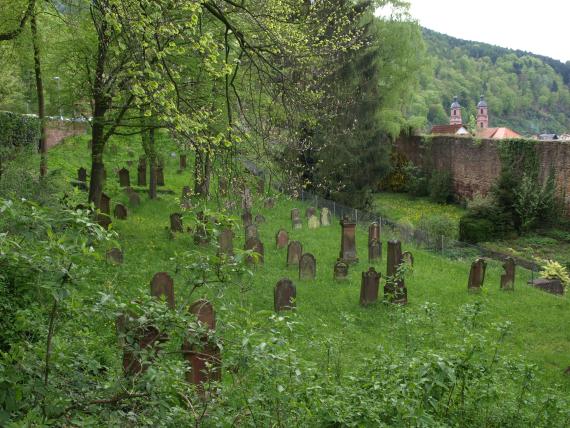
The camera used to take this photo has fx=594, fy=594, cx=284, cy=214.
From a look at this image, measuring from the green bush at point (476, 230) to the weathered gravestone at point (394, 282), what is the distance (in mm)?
10240

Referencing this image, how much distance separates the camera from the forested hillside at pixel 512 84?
96188 mm

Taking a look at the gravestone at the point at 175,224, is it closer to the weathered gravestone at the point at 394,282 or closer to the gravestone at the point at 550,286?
the weathered gravestone at the point at 394,282

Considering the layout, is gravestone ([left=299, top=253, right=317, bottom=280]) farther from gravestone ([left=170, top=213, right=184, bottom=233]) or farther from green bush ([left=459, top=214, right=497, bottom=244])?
green bush ([left=459, top=214, right=497, bottom=244])

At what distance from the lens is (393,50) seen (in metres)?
29.3

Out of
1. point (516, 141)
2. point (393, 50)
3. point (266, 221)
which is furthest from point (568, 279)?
point (393, 50)

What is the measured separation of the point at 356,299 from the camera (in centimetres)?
1184

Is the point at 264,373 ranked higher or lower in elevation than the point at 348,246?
higher

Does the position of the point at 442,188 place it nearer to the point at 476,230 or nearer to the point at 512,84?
the point at 476,230

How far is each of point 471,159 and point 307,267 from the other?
788 inches

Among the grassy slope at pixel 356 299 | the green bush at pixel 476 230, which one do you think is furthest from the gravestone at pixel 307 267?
the green bush at pixel 476 230

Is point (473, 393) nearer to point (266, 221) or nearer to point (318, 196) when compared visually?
point (266, 221)

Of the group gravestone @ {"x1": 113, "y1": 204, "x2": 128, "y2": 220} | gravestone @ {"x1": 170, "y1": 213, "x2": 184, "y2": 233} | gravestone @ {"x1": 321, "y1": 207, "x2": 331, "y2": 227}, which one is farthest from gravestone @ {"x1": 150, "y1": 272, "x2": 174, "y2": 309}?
gravestone @ {"x1": 321, "y1": 207, "x2": 331, "y2": 227}

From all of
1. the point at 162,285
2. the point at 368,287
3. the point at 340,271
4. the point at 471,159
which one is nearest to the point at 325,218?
the point at 340,271

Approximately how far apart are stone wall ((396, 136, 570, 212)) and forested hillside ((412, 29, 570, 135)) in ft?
206
